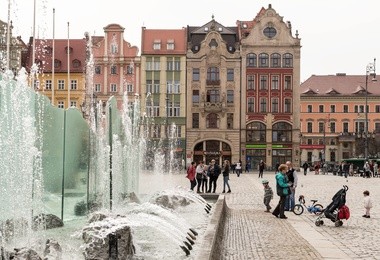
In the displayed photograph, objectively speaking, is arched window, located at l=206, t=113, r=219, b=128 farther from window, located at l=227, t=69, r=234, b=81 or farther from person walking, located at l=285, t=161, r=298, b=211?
person walking, located at l=285, t=161, r=298, b=211

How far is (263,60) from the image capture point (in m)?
74.5

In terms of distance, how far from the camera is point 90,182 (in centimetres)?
1917

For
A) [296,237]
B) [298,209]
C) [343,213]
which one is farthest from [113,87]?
[296,237]

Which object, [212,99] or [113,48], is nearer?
[113,48]

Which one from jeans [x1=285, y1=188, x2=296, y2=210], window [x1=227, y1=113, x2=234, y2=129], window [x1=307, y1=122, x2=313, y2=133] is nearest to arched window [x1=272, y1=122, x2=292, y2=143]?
window [x1=227, y1=113, x2=234, y2=129]

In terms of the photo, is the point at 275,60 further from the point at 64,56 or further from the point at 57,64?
the point at 57,64

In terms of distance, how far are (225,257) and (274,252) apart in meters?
1.12

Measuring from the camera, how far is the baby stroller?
17.2m

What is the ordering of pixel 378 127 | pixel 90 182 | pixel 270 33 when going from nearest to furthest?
1. pixel 90 182
2. pixel 270 33
3. pixel 378 127

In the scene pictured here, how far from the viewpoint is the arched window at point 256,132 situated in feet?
245

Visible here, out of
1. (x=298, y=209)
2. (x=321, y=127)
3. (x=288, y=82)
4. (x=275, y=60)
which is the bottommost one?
(x=298, y=209)

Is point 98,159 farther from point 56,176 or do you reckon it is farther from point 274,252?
point 274,252

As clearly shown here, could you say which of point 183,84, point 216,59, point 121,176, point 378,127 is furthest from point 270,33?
point 121,176

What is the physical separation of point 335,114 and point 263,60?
3223cm
